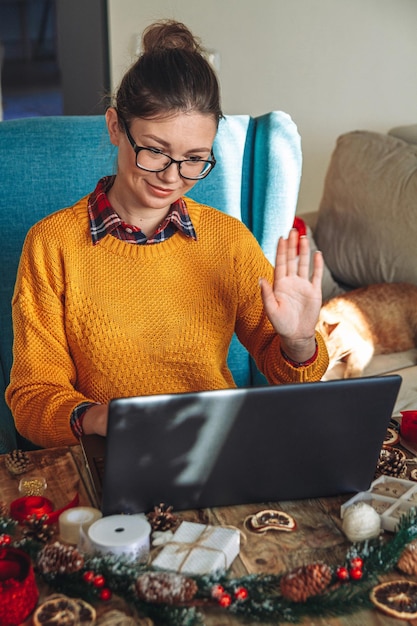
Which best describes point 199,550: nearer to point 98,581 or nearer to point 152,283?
point 98,581

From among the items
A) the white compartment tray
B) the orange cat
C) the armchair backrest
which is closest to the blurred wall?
the orange cat

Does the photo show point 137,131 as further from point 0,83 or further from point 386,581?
point 0,83

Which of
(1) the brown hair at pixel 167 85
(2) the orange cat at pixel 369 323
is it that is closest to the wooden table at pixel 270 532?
→ (1) the brown hair at pixel 167 85

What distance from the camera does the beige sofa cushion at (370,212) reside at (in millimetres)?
2633

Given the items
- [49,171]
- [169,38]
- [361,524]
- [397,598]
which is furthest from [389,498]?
[49,171]

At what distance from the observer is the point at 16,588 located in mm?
921

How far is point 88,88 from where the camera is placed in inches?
132

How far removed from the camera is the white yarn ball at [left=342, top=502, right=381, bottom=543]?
42.8 inches

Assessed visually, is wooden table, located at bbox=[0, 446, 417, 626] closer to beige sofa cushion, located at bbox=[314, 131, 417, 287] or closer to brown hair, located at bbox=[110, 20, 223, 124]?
brown hair, located at bbox=[110, 20, 223, 124]

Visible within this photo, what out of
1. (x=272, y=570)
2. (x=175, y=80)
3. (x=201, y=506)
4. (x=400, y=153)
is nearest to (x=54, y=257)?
(x=175, y=80)

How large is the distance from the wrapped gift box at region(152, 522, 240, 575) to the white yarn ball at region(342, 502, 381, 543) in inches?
5.9

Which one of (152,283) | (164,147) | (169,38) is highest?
(169,38)

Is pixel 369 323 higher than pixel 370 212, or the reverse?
pixel 370 212

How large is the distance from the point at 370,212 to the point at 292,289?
143cm
